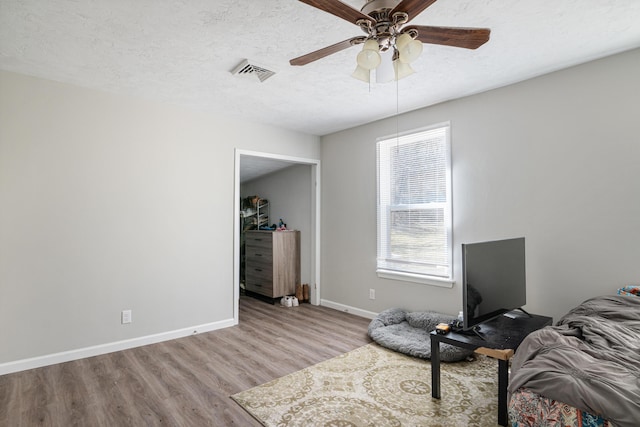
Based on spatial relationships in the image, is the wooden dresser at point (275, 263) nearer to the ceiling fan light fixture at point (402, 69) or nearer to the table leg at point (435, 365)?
the table leg at point (435, 365)

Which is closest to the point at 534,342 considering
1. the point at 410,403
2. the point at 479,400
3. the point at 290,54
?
the point at 479,400

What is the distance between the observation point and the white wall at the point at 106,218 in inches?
111

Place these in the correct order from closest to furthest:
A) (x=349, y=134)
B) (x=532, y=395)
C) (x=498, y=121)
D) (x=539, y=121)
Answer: (x=532, y=395)
(x=539, y=121)
(x=498, y=121)
(x=349, y=134)

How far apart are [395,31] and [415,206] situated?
2411 mm

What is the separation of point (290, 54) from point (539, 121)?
2.22m

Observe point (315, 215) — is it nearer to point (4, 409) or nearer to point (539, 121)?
point (539, 121)

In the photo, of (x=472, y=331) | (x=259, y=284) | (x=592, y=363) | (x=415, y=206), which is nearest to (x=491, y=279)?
(x=472, y=331)

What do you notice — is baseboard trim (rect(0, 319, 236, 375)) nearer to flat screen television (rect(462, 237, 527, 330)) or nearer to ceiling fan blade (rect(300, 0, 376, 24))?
flat screen television (rect(462, 237, 527, 330))

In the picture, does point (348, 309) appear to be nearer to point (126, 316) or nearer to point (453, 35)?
point (126, 316)

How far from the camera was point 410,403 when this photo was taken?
2.24 metres

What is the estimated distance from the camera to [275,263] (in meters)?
5.04

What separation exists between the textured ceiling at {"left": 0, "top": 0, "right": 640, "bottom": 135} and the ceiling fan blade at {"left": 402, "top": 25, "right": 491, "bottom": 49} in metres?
0.38

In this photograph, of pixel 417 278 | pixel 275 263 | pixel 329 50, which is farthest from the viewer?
pixel 275 263

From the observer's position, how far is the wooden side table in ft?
6.43
